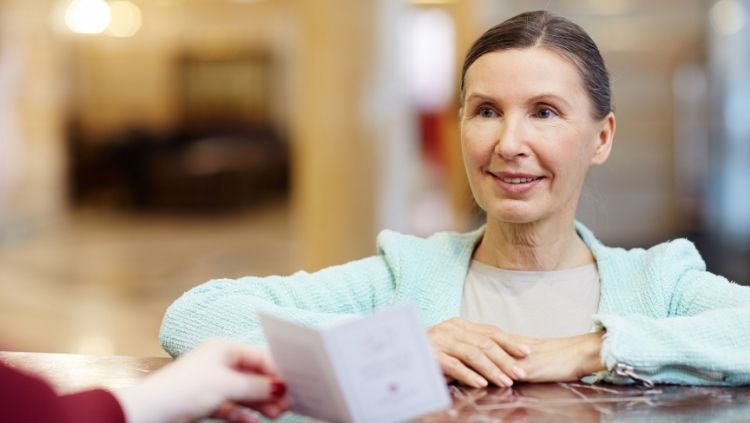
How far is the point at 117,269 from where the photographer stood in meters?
11.5

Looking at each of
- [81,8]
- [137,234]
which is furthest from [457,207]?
[81,8]

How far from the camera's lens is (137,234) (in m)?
15.0

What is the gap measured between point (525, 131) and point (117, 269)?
32.3 ft

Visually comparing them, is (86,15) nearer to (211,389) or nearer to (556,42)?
(556,42)

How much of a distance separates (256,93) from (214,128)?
1.76 metres

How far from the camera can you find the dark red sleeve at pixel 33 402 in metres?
1.42

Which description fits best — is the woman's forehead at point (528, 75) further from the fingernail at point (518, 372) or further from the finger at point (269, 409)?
the finger at point (269, 409)

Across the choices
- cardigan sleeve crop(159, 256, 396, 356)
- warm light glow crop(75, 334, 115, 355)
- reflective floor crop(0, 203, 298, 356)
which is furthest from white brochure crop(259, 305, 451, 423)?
warm light glow crop(75, 334, 115, 355)

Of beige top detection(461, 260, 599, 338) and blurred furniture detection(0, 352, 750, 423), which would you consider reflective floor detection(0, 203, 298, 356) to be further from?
beige top detection(461, 260, 599, 338)

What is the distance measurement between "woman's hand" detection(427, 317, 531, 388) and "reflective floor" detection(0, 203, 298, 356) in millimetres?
3271

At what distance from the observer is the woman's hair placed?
2.29 meters

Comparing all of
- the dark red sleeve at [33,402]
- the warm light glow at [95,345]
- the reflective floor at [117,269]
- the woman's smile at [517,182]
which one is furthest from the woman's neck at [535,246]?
the warm light glow at [95,345]

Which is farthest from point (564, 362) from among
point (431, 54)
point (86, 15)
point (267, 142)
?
point (431, 54)

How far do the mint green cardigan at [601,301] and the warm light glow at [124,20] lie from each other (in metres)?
19.8
